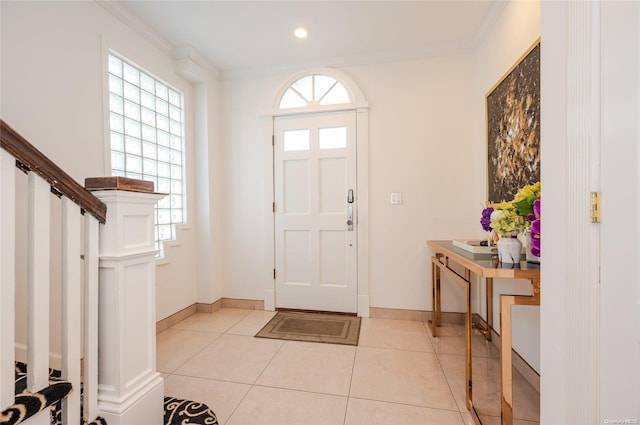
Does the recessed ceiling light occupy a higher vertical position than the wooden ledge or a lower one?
higher

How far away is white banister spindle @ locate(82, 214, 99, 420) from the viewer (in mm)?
1052

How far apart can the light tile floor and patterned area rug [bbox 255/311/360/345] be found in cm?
9

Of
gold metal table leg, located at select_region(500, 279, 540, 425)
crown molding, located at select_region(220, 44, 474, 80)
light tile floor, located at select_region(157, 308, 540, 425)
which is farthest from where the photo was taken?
crown molding, located at select_region(220, 44, 474, 80)

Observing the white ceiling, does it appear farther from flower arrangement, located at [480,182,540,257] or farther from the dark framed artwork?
flower arrangement, located at [480,182,540,257]

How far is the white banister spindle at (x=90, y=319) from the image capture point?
1052 millimetres

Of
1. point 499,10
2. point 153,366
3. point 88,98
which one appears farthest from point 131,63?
point 499,10

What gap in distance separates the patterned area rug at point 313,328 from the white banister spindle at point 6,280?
67.7 inches

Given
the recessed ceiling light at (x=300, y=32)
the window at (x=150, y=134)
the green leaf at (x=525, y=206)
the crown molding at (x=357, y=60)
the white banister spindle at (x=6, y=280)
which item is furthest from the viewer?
the crown molding at (x=357, y=60)

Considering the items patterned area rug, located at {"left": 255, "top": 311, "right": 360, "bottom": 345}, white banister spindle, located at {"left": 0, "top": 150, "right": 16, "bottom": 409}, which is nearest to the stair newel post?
white banister spindle, located at {"left": 0, "top": 150, "right": 16, "bottom": 409}

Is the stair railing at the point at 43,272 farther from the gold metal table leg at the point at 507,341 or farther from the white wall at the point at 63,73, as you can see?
the gold metal table leg at the point at 507,341

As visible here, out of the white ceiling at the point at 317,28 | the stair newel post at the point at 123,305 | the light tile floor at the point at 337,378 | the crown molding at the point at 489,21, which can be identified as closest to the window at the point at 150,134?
the white ceiling at the point at 317,28

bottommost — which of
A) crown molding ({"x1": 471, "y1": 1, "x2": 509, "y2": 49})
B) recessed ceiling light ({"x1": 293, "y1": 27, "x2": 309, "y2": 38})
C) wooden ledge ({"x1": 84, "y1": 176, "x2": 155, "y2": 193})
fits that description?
wooden ledge ({"x1": 84, "y1": 176, "x2": 155, "y2": 193})

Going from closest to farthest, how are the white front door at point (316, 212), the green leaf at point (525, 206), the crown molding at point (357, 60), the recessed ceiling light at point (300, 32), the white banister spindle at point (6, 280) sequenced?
the white banister spindle at point (6, 280)
the green leaf at point (525, 206)
the recessed ceiling light at point (300, 32)
the crown molding at point (357, 60)
the white front door at point (316, 212)

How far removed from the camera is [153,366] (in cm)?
127
